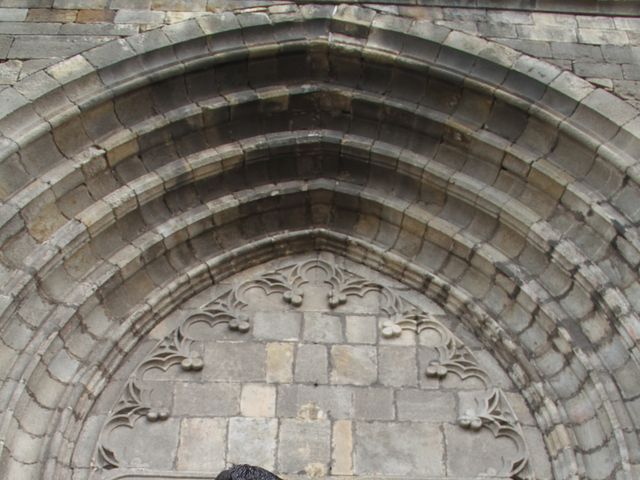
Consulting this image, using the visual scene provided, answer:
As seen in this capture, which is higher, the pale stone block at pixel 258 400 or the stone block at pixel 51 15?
the stone block at pixel 51 15

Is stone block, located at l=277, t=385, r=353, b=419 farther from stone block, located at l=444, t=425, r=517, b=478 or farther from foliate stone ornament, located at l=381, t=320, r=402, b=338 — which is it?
stone block, located at l=444, t=425, r=517, b=478

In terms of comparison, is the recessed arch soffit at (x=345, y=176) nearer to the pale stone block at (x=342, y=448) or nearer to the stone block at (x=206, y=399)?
the stone block at (x=206, y=399)

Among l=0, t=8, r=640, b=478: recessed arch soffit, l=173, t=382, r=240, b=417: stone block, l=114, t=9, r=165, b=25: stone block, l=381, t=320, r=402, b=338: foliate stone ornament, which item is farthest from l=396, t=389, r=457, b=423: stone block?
l=114, t=9, r=165, b=25: stone block

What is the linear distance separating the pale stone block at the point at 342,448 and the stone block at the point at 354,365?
353 mm

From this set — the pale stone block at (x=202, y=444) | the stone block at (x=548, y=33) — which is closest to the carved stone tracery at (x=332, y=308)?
the pale stone block at (x=202, y=444)

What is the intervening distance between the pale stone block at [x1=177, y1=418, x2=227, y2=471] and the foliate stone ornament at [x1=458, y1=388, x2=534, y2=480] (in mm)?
1580

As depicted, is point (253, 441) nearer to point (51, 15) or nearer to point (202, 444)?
point (202, 444)

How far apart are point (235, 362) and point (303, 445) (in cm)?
83

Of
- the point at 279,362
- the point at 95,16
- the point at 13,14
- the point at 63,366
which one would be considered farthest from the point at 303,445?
the point at 13,14

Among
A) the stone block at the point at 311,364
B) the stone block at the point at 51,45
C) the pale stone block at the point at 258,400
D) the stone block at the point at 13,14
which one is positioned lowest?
the pale stone block at the point at 258,400

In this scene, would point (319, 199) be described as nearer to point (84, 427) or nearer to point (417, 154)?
point (417, 154)

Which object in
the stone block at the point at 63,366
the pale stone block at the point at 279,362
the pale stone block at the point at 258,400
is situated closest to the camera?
the stone block at the point at 63,366

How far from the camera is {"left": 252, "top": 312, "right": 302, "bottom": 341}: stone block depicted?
294 inches

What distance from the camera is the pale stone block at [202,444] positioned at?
6723mm
